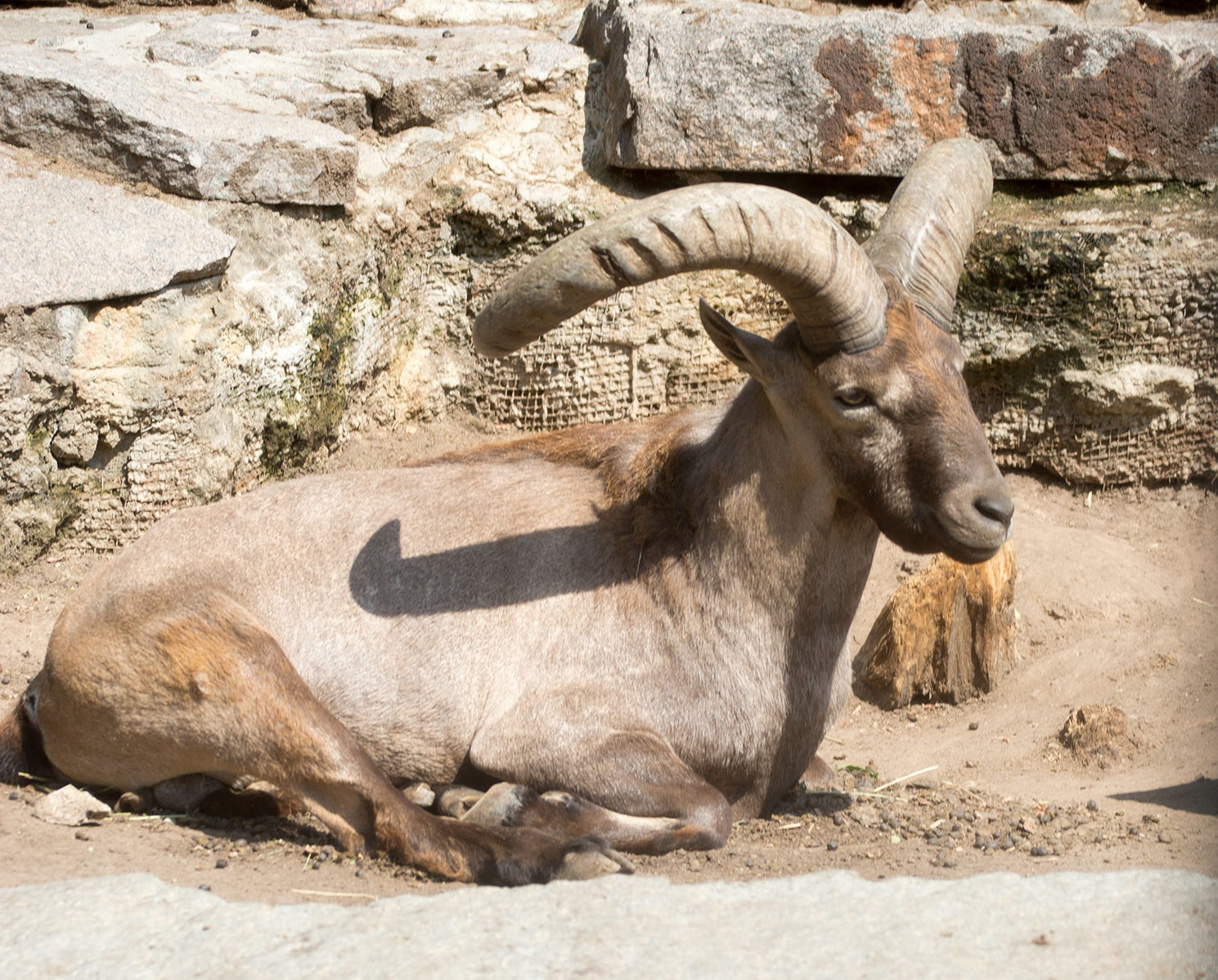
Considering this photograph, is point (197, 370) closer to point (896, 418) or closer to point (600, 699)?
point (600, 699)

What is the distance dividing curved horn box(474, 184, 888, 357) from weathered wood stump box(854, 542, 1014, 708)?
9.84ft

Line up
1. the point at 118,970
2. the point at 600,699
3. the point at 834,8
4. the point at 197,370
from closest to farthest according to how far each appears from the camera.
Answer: the point at 118,970, the point at 600,699, the point at 197,370, the point at 834,8

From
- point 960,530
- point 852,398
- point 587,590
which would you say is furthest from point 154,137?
point 960,530

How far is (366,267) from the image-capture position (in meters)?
8.81

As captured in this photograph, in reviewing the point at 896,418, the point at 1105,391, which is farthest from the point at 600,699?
the point at 1105,391

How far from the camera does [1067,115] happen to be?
8.84 m

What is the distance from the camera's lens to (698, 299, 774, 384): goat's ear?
5.35 meters

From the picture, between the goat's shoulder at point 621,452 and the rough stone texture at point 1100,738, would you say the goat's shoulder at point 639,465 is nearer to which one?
the goat's shoulder at point 621,452

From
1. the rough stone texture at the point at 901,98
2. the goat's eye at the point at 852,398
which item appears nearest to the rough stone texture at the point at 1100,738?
the goat's eye at the point at 852,398

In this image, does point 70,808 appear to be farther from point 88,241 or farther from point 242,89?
point 242,89

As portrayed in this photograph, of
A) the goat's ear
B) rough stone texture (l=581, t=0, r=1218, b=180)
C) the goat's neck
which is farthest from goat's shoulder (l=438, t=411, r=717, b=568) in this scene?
rough stone texture (l=581, t=0, r=1218, b=180)

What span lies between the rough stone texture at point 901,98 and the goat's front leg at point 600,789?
4.80 m

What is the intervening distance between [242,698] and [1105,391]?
243 inches

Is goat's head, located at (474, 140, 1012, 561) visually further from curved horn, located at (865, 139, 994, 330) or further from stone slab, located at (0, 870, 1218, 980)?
stone slab, located at (0, 870, 1218, 980)
